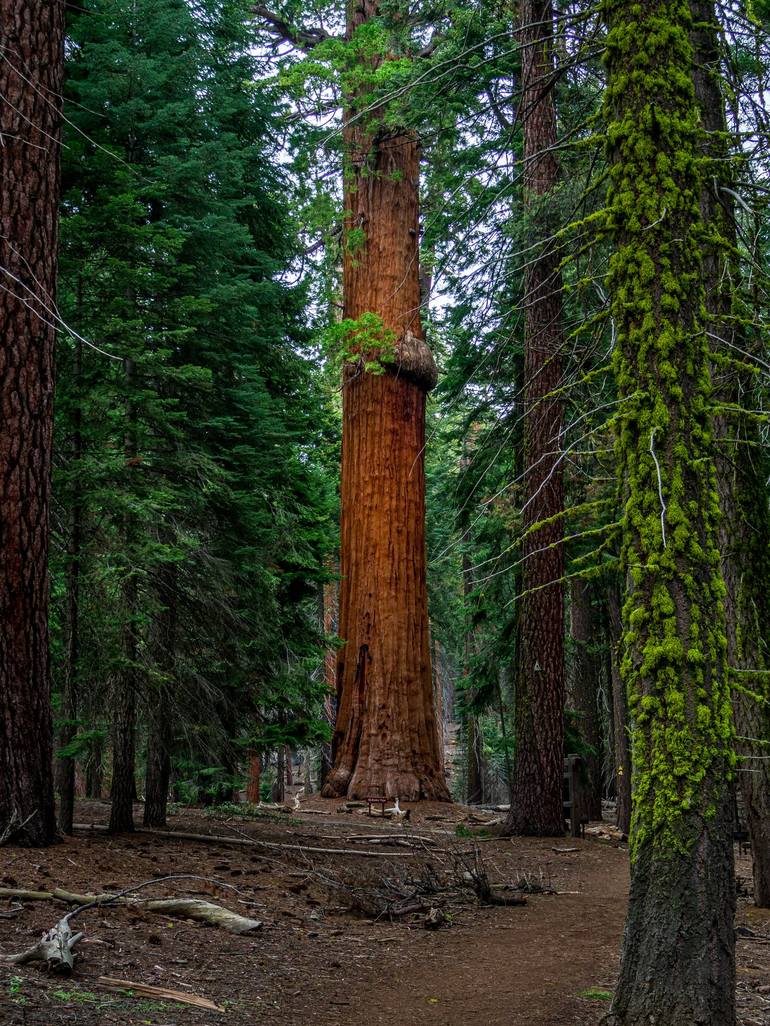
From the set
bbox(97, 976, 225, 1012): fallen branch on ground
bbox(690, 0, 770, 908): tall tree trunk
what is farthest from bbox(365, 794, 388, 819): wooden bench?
bbox(97, 976, 225, 1012): fallen branch on ground

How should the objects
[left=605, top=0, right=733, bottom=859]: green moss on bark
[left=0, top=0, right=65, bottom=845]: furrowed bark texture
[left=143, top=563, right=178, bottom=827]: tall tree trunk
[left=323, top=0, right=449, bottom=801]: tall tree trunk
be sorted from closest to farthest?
[left=605, top=0, right=733, bottom=859]: green moss on bark, [left=0, top=0, right=65, bottom=845]: furrowed bark texture, [left=143, top=563, right=178, bottom=827]: tall tree trunk, [left=323, top=0, right=449, bottom=801]: tall tree trunk

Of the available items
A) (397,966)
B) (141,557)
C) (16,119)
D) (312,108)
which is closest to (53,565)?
(141,557)

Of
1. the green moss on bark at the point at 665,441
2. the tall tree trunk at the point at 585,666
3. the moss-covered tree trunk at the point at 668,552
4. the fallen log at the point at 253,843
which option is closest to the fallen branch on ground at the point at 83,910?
the fallen log at the point at 253,843

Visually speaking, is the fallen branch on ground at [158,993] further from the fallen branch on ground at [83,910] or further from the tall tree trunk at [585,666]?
the tall tree trunk at [585,666]

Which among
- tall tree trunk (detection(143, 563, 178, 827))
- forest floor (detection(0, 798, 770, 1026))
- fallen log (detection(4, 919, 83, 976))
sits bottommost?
forest floor (detection(0, 798, 770, 1026))

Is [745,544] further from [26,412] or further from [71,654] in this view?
[71,654]

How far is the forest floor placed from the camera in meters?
4.80

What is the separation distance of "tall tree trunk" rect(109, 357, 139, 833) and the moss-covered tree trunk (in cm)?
525

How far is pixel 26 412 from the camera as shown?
7.24 meters

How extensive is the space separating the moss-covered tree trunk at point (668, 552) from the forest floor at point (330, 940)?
103 centimetres

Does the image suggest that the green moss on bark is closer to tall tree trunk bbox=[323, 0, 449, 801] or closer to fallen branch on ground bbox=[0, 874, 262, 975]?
fallen branch on ground bbox=[0, 874, 262, 975]

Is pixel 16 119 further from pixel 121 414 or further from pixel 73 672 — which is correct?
pixel 73 672

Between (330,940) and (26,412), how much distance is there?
15.4 feet

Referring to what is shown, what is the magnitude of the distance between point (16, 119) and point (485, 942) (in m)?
7.51
